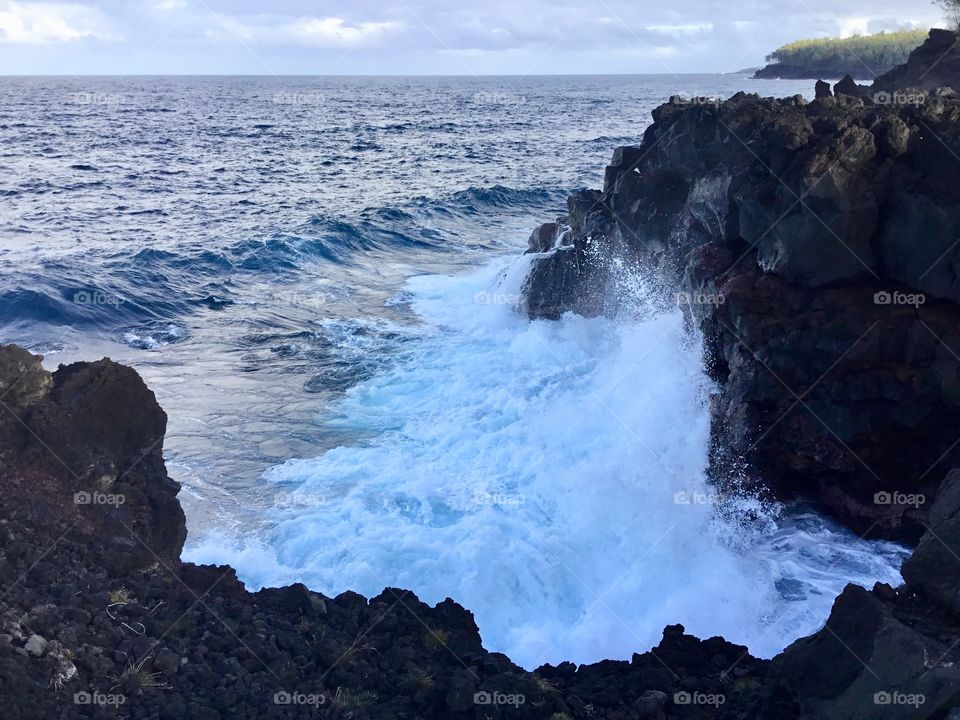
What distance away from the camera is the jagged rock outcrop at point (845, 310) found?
515 inches

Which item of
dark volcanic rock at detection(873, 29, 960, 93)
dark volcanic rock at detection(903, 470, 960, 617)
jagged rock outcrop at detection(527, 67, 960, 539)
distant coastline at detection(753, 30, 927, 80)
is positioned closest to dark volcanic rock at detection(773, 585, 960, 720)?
dark volcanic rock at detection(903, 470, 960, 617)

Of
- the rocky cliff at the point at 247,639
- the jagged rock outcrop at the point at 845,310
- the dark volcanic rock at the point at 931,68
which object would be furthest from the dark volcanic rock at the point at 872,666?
the dark volcanic rock at the point at 931,68

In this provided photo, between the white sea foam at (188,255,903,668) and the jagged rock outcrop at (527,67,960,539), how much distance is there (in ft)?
3.04

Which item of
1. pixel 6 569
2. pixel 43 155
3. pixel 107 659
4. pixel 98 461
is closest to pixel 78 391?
pixel 98 461

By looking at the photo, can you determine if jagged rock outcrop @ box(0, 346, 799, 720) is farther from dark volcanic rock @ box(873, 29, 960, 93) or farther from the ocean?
dark volcanic rock @ box(873, 29, 960, 93)

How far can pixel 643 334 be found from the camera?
1914 centimetres

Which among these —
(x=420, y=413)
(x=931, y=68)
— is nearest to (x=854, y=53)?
(x=931, y=68)

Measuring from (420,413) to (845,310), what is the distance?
29.6 ft

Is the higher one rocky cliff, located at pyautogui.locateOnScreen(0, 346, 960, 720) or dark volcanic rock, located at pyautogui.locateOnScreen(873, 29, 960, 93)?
dark volcanic rock, located at pyautogui.locateOnScreen(873, 29, 960, 93)

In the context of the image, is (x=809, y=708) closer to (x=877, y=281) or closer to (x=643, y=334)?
(x=877, y=281)

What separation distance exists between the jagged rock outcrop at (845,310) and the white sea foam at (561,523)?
3.04 feet

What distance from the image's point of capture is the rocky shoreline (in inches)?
303

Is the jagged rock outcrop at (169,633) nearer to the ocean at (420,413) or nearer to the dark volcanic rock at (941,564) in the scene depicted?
the dark volcanic rock at (941,564)

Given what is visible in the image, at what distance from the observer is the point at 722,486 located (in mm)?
14633
